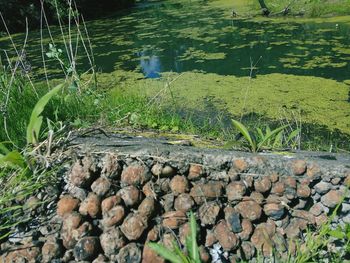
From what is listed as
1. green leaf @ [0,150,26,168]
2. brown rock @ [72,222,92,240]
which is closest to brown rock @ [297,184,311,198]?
brown rock @ [72,222,92,240]

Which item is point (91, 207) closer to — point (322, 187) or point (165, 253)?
point (165, 253)

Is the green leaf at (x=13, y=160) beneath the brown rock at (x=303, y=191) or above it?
above

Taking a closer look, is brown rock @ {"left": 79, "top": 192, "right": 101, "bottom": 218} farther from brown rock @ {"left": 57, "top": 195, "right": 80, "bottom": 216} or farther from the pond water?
the pond water

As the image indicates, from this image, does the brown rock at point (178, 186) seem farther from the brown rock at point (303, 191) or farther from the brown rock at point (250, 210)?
the brown rock at point (303, 191)

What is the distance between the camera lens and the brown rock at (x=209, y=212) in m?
1.03

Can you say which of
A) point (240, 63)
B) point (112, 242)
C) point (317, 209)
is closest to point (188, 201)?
point (112, 242)

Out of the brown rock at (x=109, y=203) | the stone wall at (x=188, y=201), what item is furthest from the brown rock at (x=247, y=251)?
the brown rock at (x=109, y=203)

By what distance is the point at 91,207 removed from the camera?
997mm

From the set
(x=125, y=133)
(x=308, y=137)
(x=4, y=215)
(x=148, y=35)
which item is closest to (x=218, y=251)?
(x=4, y=215)

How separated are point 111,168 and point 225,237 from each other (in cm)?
34

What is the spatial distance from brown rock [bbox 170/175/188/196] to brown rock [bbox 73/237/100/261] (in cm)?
24

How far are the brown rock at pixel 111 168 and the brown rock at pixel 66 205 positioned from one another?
0.10m

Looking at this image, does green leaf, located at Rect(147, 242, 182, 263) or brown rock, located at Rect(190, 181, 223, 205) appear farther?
brown rock, located at Rect(190, 181, 223, 205)

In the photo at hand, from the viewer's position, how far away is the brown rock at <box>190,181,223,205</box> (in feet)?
3.45
